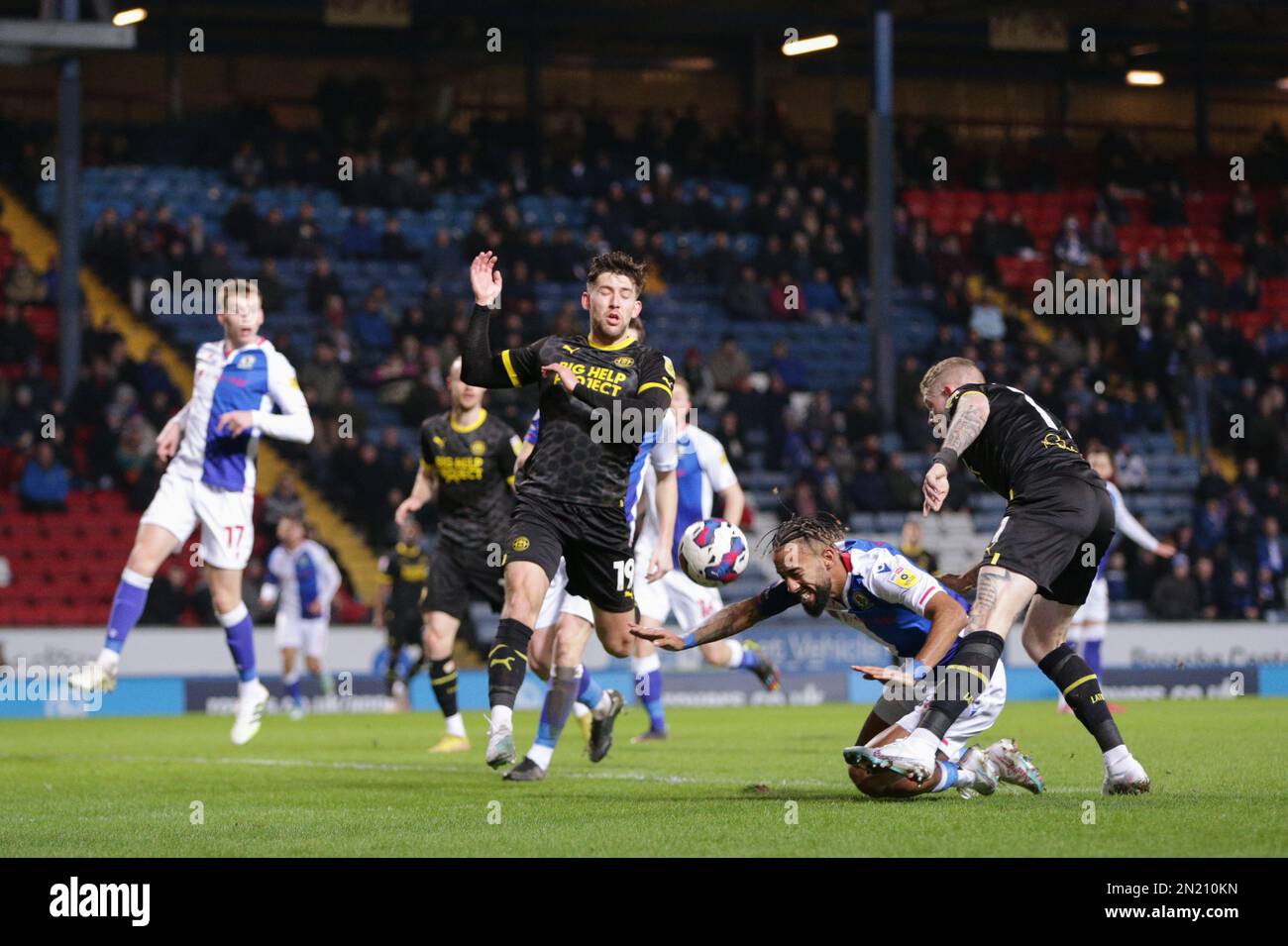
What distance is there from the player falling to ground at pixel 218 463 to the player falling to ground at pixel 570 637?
6.17 ft

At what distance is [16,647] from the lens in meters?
22.3

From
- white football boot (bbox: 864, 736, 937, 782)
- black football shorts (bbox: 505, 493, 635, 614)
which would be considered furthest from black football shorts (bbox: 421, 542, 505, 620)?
white football boot (bbox: 864, 736, 937, 782)

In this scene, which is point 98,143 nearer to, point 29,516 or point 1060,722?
point 29,516

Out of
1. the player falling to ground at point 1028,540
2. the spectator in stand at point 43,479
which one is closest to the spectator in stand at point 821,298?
the spectator in stand at point 43,479

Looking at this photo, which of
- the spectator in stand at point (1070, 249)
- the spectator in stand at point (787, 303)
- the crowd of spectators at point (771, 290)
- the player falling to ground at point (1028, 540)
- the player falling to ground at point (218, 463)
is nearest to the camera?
the player falling to ground at point (1028, 540)

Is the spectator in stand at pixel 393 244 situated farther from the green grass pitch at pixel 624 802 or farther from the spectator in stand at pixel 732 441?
the green grass pitch at pixel 624 802

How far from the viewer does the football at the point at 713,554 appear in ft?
32.4

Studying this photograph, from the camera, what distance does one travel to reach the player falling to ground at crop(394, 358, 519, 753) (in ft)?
47.5

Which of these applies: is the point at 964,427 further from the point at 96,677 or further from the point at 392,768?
the point at 96,677

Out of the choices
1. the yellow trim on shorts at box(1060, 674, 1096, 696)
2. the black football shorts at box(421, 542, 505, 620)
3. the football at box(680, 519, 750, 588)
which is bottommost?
the yellow trim on shorts at box(1060, 674, 1096, 696)

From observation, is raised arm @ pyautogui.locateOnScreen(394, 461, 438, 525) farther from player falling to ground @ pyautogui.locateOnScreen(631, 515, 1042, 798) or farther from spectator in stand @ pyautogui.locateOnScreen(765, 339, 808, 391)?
spectator in stand @ pyautogui.locateOnScreen(765, 339, 808, 391)

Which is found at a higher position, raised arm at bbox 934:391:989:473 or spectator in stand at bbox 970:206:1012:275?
spectator in stand at bbox 970:206:1012:275

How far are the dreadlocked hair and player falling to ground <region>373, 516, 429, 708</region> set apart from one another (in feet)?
47.2
